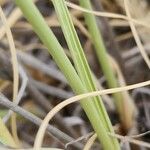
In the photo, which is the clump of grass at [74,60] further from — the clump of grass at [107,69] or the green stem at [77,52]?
the clump of grass at [107,69]

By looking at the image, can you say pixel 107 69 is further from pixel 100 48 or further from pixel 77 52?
pixel 77 52

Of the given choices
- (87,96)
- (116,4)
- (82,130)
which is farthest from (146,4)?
(87,96)

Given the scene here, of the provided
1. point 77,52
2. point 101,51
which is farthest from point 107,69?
point 77,52

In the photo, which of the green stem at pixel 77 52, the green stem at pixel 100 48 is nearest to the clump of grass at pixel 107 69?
the green stem at pixel 100 48

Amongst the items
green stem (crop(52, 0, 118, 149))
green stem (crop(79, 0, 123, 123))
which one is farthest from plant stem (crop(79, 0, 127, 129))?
green stem (crop(52, 0, 118, 149))

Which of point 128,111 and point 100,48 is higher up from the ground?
point 100,48

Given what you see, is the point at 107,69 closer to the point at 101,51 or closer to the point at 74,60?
the point at 101,51

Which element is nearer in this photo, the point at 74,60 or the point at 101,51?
the point at 74,60

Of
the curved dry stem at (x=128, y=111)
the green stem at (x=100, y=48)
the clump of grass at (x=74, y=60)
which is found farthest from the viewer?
the curved dry stem at (x=128, y=111)

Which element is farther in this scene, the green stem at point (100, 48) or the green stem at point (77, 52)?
the green stem at point (100, 48)

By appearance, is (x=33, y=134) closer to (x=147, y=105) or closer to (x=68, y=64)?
(x=147, y=105)
